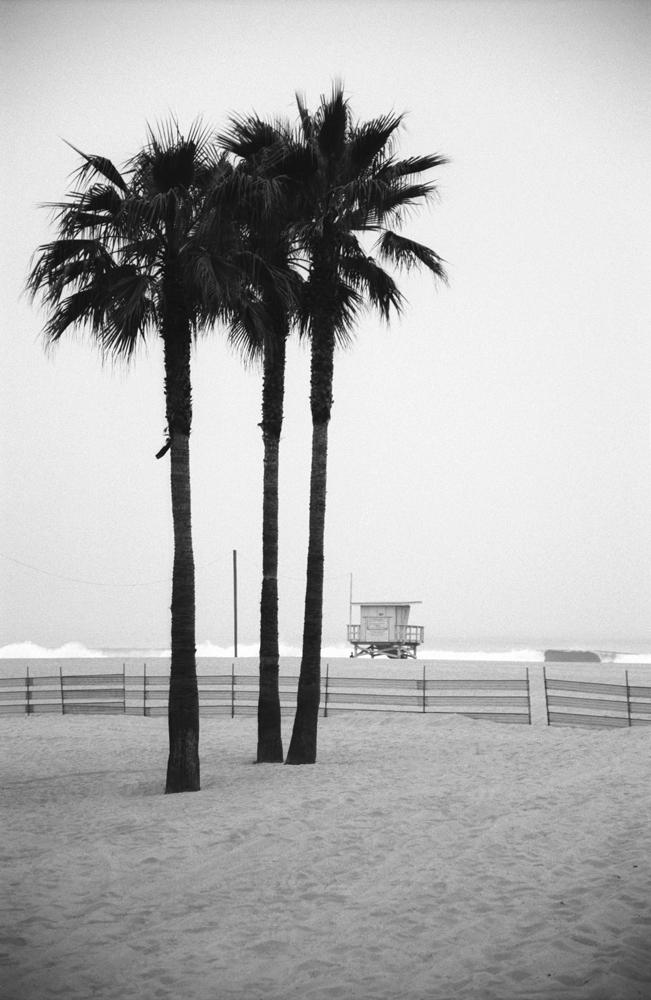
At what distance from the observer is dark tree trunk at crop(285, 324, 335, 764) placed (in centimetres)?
1502

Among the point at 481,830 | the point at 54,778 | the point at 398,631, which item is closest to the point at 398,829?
the point at 481,830

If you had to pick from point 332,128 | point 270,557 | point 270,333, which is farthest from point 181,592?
point 332,128

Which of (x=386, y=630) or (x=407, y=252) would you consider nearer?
(x=407, y=252)

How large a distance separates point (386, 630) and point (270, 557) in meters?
35.7

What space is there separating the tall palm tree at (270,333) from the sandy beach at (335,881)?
151 centimetres

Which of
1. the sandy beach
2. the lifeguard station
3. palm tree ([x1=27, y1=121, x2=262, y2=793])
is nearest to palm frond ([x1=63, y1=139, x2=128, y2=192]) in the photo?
palm tree ([x1=27, y1=121, x2=262, y2=793])

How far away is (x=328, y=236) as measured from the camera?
48.7 feet

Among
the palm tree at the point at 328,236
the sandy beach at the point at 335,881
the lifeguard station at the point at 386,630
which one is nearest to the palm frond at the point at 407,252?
the palm tree at the point at 328,236

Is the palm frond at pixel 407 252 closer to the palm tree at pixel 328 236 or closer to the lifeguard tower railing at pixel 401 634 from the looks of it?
the palm tree at pixel 328 236

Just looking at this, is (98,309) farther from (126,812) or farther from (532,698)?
(532,698)

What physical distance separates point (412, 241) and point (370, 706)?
17096 mm

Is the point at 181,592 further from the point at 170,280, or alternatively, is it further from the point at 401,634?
the point at 401,634

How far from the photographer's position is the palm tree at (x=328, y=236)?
14.4 meters

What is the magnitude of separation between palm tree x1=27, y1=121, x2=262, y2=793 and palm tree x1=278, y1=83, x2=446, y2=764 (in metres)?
1.77
